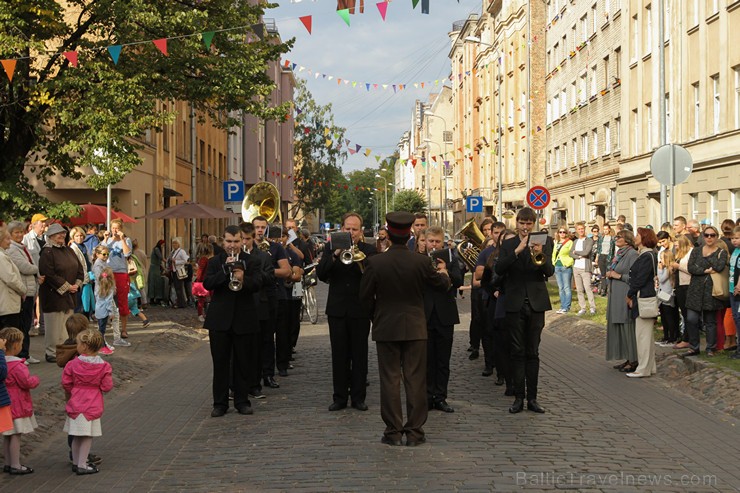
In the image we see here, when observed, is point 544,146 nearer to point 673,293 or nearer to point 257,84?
point 257,84

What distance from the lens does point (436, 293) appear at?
10.2m

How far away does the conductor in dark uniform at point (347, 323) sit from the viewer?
1019 centimetres

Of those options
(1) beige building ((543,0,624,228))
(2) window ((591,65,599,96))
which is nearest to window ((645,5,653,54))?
(1) beige building ((543,0,624,228))

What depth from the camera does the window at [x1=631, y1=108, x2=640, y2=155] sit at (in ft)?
122

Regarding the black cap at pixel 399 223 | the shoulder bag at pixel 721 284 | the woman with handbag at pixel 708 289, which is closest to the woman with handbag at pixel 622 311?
the woman with handbag at pixel 708 289

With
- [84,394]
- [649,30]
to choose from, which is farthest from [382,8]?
[649,30]

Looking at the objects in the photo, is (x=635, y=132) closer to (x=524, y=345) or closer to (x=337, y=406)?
(x=524, y=345)

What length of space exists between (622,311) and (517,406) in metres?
3.79

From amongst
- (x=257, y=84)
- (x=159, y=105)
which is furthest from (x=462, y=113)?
(x=257, y=84)

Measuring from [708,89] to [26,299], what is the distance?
21.9 metres

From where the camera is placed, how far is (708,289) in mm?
13922

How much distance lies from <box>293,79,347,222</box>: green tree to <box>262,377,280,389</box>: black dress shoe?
252ft

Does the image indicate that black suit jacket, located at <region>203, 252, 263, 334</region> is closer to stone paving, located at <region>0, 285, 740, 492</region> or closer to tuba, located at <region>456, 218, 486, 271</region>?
stone paving, located at <region>0, 285, 740, 492</region>

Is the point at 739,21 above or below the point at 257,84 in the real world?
above
